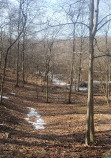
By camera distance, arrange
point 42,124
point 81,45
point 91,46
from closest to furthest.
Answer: point 91,46 → point 42,124 → point 81,45

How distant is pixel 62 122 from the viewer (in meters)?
11.1

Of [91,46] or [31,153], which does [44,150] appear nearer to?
[31,153]

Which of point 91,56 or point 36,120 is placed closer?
point 91,56

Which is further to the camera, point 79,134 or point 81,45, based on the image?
point 81,45

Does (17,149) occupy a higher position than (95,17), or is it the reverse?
(95,17)

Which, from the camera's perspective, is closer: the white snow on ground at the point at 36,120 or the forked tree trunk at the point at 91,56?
the forked tree trunk at the point at 91,56

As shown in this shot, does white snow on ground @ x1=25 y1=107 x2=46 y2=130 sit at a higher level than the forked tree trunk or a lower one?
lower

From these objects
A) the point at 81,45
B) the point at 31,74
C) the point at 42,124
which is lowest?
the point at 42,124

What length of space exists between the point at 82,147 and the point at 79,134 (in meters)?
1.82

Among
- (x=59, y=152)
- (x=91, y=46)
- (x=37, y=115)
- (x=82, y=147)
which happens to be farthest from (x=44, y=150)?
(x=37, y=115)

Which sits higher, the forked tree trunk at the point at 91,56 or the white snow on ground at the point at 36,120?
the forked tree trunk at the point at 91,56

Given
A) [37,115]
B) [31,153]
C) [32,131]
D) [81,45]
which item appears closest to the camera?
[31,153]

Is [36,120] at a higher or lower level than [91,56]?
lower

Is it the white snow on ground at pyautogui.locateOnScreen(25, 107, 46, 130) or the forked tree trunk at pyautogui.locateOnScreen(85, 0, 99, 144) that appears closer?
the forked tree trunk at pyautogui.locateOnScreen(85, 0, 99, 144)
